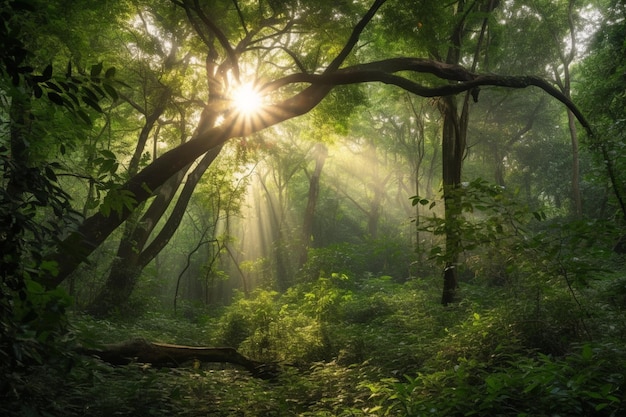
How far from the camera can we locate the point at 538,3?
677 inches

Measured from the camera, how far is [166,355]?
5.75m

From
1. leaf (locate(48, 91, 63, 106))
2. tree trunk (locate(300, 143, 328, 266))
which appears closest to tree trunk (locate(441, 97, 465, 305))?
leaf (locate(48, 91, 63, 106))

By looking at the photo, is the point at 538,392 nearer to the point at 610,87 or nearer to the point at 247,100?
the point at 247,100

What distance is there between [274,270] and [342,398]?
2100 cm

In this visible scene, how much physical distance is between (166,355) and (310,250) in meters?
12.1

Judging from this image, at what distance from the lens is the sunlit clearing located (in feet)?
23.0

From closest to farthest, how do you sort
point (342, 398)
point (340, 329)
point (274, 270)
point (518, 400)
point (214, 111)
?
point (518, 400) < point (342, 398) < point (340, 329) < point (214, 111) < point (274, 270)

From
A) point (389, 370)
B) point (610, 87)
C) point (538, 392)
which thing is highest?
point (610, 87)

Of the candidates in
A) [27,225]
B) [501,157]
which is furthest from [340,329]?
[501,157]

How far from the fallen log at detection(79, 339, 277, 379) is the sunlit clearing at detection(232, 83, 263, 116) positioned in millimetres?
3697

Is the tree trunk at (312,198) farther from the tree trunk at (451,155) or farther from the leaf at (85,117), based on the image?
the leaf at (85,117)

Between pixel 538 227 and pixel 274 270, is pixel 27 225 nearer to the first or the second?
pixel 538 227

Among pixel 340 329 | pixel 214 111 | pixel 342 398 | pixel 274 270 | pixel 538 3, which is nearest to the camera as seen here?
pixel 342 398

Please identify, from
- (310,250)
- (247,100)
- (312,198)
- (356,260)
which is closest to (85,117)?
(247,100)
